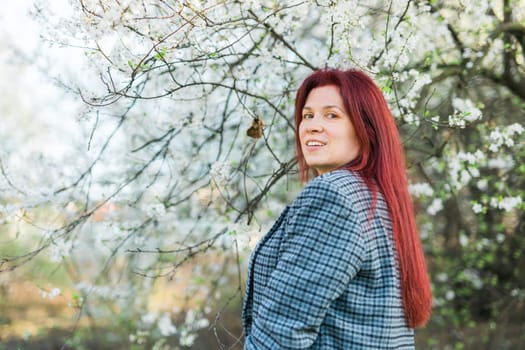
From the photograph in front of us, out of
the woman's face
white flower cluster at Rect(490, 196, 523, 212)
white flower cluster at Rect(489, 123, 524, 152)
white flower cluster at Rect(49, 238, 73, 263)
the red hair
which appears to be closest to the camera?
the red hair

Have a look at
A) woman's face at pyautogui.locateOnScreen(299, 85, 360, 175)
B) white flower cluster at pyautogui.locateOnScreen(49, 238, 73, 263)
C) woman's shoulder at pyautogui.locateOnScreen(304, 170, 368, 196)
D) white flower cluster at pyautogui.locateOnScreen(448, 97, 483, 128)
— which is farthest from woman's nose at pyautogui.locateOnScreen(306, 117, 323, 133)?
white flower cluster at pyautogui.locateOnScreen(49, 238, 73, 263)

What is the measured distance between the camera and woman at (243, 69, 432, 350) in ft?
4.58

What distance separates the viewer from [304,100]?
190cm

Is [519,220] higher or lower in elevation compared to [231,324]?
higher

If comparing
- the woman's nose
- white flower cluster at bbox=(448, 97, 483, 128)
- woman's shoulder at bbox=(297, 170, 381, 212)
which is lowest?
woman's shoulder at bbox=(297, 170, 381, 212)

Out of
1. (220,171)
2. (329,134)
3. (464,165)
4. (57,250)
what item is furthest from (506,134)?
(57,250)

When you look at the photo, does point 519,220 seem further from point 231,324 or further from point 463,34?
point 231,324

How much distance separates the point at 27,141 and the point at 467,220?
589cm

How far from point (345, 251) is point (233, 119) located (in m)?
2.44

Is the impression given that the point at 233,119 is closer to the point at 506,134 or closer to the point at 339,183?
the point at 506,134

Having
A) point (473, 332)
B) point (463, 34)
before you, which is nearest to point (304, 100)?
point (463, 34)

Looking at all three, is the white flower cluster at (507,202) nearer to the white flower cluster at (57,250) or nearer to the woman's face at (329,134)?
the woman's face at (329,134)

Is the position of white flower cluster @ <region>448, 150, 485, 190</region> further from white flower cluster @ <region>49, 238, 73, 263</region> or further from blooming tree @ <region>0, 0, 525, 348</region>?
white flower cluster @ <region>49, 238, 73, 263</region>

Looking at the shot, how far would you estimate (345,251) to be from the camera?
140 centimetres
